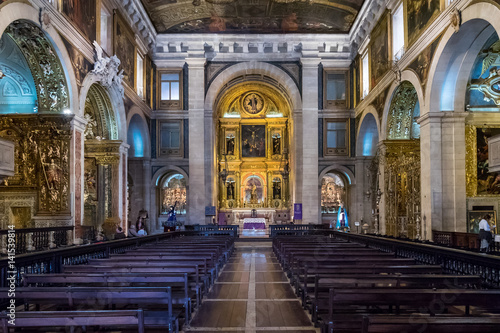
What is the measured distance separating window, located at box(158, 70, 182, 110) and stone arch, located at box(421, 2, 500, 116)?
16273mm

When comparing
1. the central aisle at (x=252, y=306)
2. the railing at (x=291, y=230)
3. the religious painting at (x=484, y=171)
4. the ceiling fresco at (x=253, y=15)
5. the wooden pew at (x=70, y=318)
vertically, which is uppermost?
the ceiling fresco at (x=253, y=15)

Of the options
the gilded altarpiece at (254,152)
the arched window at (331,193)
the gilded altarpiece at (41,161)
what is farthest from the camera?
the gilded altarpiece at (254,152)

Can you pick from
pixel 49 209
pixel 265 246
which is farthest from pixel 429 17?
pixel 49 209

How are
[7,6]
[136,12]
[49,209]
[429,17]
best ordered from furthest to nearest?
[136,12] < [429,17] < [49,209] < [7,6]

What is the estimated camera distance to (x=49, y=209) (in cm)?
1448

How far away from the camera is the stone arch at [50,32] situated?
10.8 m

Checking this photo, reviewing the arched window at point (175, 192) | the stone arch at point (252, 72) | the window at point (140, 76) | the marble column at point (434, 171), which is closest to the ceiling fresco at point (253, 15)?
the stone arch at point (252, 72)

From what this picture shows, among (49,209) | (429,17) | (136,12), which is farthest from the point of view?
(136,12)

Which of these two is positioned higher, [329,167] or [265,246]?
[329,167]

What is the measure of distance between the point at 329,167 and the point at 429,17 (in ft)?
44.4

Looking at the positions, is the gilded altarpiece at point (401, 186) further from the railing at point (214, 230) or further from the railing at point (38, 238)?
the railing at point (38, 238)

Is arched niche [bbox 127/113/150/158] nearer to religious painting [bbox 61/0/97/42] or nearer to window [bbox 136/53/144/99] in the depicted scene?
window [bbox 136/53/144/99]

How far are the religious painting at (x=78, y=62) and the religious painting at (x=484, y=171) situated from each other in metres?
14.0

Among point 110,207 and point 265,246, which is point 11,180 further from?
point 265,246
